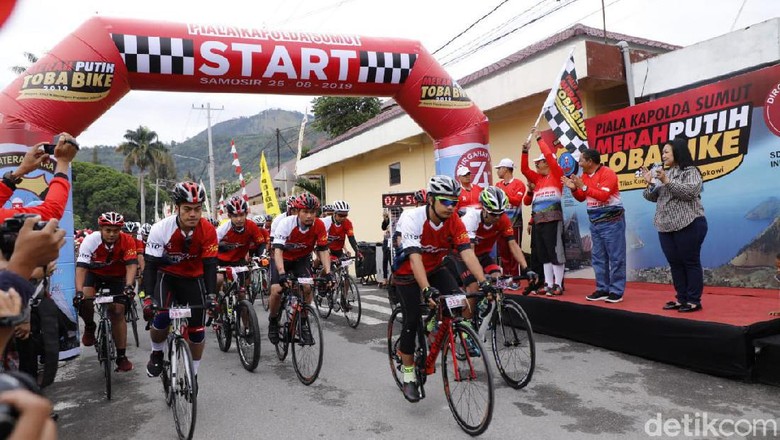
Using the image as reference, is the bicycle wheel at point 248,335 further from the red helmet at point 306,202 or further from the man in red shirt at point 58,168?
the man in red shirt at point 58,168

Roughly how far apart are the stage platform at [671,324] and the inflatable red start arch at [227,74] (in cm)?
329

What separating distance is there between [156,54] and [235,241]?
9.85 ft

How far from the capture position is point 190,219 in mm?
4820

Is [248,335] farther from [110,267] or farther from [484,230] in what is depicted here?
[484,230]

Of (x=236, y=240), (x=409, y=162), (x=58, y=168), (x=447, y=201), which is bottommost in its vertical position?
(x=236, y=240)

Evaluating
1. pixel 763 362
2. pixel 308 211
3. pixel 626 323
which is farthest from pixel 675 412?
pixel 308 211

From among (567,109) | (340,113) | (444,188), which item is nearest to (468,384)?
(444,188)

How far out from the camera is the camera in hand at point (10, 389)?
3.56 feet

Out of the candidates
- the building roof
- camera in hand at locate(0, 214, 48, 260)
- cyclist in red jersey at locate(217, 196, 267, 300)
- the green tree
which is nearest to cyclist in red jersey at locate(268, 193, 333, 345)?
cyclist in red jersey at locate(217, 196, 267, 300)

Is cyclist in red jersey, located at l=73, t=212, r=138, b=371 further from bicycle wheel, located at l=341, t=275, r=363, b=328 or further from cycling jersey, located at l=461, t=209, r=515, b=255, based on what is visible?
cycling jersey, located at l=461, t=209, r=515, b=255

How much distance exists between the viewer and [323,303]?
35.3 ft

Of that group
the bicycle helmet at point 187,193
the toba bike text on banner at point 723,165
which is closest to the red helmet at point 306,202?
the bicycle helmet at point 187,193

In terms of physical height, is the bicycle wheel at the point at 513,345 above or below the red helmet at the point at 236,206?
below

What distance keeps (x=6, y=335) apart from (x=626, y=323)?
18.9ft
